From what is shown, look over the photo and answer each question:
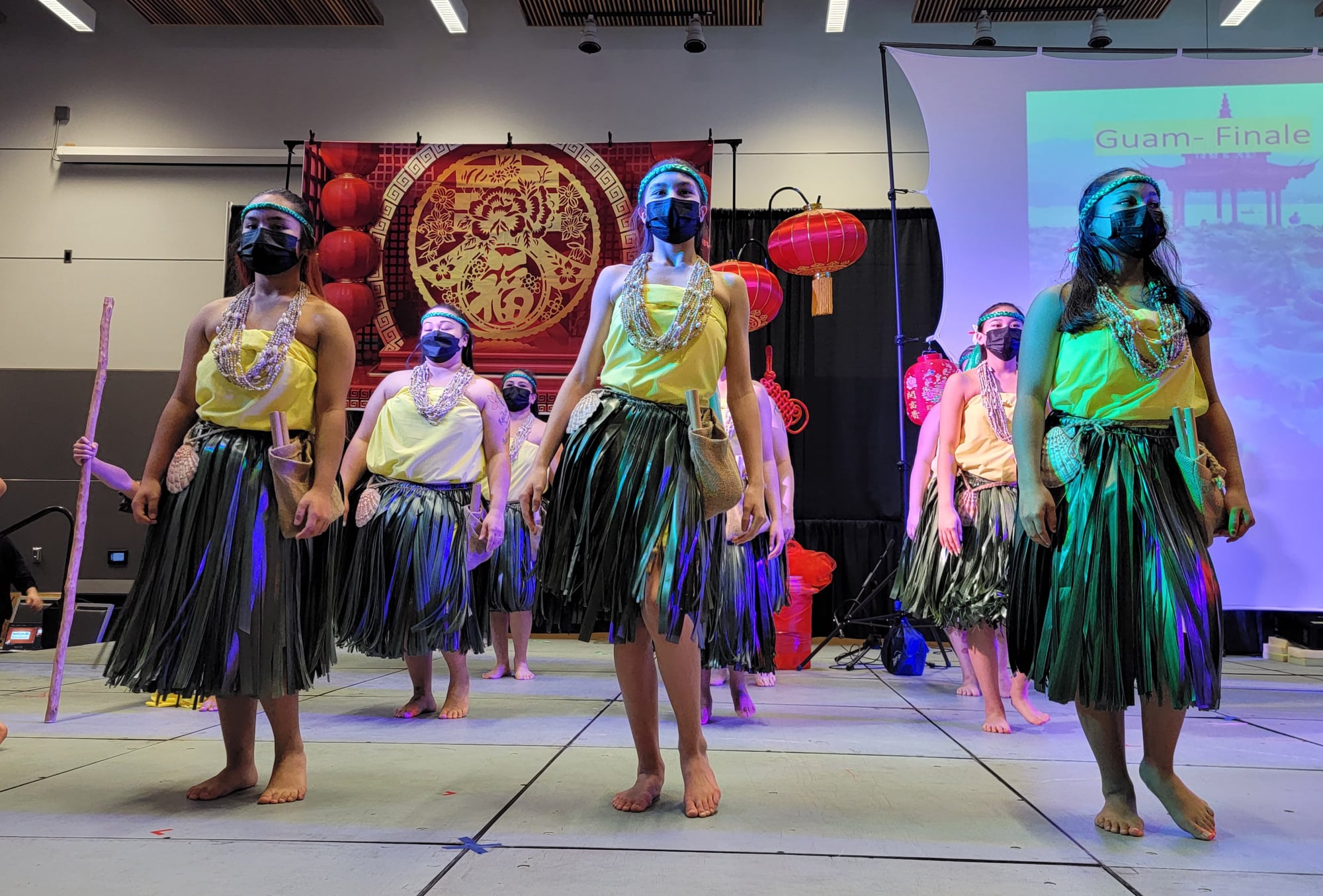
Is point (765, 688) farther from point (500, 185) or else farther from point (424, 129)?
point (424, 129)

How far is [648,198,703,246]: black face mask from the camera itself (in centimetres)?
244

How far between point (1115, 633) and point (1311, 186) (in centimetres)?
475

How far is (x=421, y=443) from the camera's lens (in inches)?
159

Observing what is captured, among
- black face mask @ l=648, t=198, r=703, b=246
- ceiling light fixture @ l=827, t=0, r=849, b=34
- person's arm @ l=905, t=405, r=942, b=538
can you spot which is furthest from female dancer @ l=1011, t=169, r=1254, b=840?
ceiling light fixture @ l=827, t=0, r=849, b=34

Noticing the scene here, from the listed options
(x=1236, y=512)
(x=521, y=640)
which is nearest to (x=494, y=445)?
(x=521, y=640)

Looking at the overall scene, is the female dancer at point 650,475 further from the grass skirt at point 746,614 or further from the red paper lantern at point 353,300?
the red paper lantern at point 353,300

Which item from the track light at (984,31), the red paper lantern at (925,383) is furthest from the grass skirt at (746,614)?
the track light at (984,31)

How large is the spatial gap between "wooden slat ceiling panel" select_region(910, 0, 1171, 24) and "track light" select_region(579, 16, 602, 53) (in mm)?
2854

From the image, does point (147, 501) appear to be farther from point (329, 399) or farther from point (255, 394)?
point (329, 399)

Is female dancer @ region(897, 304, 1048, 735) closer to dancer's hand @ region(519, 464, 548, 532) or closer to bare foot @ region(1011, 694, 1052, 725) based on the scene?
bare foot @ region(1011, 694, 1052, 725)

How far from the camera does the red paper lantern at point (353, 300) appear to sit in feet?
26.7

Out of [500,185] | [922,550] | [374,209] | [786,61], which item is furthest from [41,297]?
[922,550]

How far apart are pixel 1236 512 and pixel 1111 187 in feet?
2.64

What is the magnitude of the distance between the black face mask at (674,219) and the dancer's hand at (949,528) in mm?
1973
